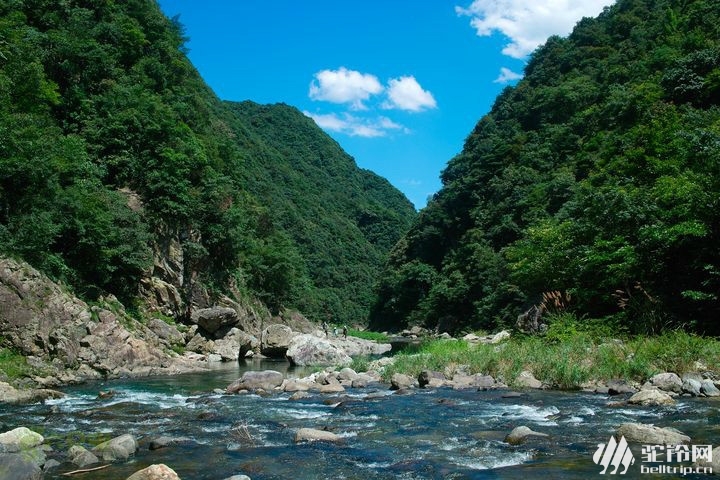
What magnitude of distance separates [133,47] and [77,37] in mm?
5143

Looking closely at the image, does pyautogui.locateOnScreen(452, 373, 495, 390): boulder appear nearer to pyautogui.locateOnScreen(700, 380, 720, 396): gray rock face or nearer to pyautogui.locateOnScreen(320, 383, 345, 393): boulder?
pyautogui.locateOnScreen(320, 383, 345, 393): boulder

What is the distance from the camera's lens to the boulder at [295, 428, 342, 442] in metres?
8.55

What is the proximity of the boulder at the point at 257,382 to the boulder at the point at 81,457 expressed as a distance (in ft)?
24.7

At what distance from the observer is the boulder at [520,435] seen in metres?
8.00

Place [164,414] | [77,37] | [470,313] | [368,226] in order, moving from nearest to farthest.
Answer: [164,414] → [77,37] → [470,313] → [368,226]

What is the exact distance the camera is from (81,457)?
7.16 metres

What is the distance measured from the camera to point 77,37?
30078 mm

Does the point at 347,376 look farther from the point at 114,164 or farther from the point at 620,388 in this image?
the point at 114,164

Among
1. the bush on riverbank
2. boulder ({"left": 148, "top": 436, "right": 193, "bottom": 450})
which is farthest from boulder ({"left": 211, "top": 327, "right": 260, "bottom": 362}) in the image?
boulder ({"left": 148, "top": 436, "right": 193, "bottom": 450})

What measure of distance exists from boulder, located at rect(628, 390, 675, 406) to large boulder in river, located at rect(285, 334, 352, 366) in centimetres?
1571

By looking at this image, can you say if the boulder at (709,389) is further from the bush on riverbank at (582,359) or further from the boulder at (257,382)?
the boulder at (257,382)

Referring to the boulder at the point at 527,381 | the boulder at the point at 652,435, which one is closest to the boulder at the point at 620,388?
the boulder at the point at 527,381

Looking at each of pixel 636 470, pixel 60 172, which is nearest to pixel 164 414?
pixel 636 470

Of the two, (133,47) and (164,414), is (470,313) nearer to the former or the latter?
(133,47)
